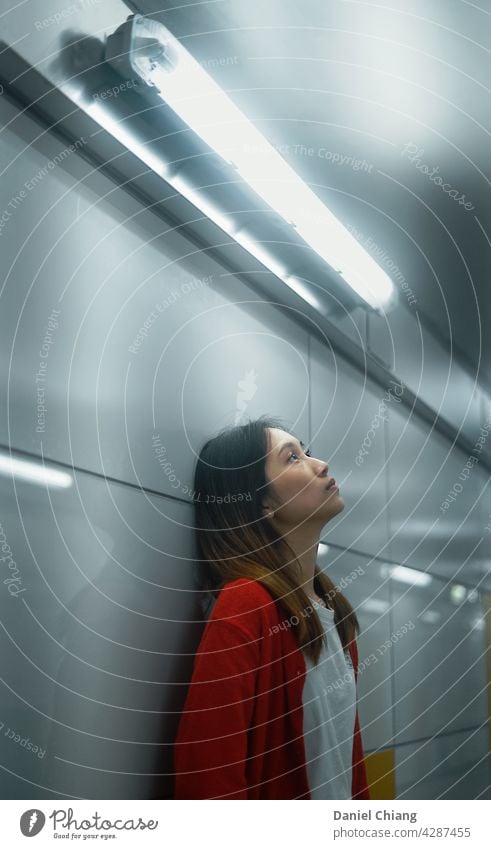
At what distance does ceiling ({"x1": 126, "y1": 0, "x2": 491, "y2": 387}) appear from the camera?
25.2 inches

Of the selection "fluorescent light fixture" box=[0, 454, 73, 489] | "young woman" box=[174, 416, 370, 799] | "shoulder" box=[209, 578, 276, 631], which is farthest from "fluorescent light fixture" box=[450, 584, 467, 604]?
A: "fluorescent light fixture" box=[0, 454, 73, 489]

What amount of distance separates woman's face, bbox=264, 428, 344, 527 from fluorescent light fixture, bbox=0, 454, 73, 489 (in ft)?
0.65

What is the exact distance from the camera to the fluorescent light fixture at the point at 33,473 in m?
0.51

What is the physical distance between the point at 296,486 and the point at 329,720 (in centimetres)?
20

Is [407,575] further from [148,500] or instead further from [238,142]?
[238,142]

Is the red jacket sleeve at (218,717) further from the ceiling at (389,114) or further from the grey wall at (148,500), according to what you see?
the ceiling at (389,114)

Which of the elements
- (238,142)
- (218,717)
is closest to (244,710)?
(218,717)

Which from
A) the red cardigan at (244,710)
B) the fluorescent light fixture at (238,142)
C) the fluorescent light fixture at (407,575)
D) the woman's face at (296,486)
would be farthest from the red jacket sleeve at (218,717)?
the fluorescent light fixture at (238,142)

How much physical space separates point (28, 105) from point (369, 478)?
1.52 ft

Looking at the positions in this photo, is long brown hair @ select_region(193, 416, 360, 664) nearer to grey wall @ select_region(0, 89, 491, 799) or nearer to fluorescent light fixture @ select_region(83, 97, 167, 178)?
grey wall @ select_region(0, 89, 491, 799)

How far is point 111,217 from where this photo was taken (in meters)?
0.62
